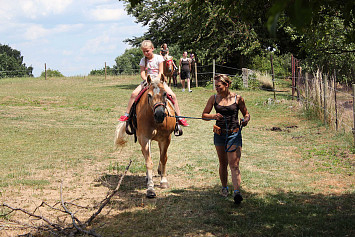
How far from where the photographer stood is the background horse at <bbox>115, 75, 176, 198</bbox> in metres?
6.26

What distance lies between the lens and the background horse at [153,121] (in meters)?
6.26

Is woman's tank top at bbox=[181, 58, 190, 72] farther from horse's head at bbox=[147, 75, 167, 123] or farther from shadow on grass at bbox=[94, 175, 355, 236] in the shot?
horse's head at bbox=[147, 75, 167, 123]

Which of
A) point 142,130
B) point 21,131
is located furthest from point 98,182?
point 21,131

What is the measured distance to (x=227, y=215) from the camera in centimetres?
557

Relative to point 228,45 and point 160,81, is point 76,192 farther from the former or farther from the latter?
point 228,45

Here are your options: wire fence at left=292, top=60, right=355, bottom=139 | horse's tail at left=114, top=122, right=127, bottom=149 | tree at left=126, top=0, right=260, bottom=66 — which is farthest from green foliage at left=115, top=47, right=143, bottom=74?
horse's tail at left=114, top=122, right=127, bottom=149

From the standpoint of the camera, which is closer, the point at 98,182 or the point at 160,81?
the point at 160,81

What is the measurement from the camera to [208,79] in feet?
→ 96.2

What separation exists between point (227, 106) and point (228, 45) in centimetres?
2214

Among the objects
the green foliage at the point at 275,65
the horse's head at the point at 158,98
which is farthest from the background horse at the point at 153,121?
the green foliage at the point at 275,65

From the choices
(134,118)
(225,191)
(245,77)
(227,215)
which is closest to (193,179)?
(225,191)

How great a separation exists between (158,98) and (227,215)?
6.53 ft

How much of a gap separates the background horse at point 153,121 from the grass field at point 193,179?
47 cm

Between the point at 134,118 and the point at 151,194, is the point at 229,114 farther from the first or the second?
the point at 134,118
